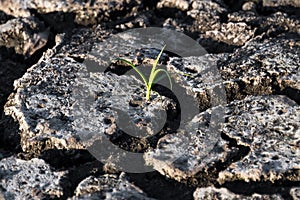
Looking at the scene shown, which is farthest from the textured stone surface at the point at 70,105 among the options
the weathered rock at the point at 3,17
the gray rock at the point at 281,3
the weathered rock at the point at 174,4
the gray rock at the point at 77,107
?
the gray rock at the point at 281,3

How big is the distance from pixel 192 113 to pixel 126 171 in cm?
40

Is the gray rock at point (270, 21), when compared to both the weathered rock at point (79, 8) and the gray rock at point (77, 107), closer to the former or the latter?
the weathered rock at point (79, 8)

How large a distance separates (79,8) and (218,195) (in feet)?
4.32

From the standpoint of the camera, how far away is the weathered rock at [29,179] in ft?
5.77

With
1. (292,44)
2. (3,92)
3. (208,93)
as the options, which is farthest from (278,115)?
(3,92)

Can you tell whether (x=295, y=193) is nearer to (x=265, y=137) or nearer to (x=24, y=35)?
(x=265, y=137)

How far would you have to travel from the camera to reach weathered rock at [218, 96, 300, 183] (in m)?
1.75

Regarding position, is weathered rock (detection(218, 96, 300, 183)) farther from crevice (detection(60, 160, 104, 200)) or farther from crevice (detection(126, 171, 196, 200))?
crevice (detection(60, 160, 104, 200))

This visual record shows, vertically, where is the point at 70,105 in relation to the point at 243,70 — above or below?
below

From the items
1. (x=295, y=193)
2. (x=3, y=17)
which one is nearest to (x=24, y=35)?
(x=3, y=17)

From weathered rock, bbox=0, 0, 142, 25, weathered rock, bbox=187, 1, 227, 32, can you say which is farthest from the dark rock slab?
weathered rock, bbox=0, 0, 142, 25

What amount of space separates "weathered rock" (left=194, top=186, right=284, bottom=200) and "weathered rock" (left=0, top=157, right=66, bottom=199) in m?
0.48

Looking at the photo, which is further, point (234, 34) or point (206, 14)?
point (206, 14)

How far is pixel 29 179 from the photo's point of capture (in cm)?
180
